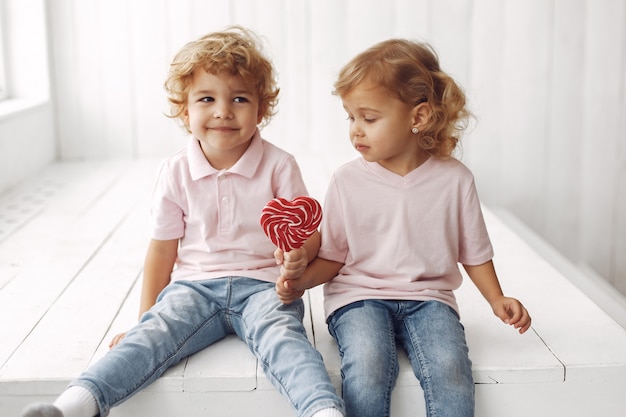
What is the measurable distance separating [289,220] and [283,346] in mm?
225

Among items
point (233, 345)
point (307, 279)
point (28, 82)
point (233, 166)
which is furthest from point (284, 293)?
point (28, 82)

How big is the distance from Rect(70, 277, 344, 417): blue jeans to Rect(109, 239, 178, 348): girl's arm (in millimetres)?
63

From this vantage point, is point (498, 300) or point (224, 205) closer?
point (498, 300)

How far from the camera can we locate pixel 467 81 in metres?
3.79

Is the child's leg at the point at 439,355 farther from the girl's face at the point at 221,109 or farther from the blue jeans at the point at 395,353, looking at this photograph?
the girl's face at the point at 221,109

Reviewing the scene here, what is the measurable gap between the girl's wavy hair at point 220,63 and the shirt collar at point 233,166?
95 millimetres

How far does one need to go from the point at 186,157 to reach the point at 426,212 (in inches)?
20.2

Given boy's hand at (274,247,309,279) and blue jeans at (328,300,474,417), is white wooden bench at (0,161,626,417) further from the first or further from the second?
boy's hand at (274,247,309,279)

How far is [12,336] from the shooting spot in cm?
184

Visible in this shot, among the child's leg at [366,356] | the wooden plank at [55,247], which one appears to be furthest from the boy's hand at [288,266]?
the wooden plank at [55,247]

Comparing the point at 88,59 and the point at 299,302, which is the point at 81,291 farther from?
the point at 88,59

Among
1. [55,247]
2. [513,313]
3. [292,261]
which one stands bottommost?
[55,247]

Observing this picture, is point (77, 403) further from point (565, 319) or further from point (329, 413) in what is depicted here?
point (565, 319)

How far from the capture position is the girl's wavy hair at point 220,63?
175 cm
